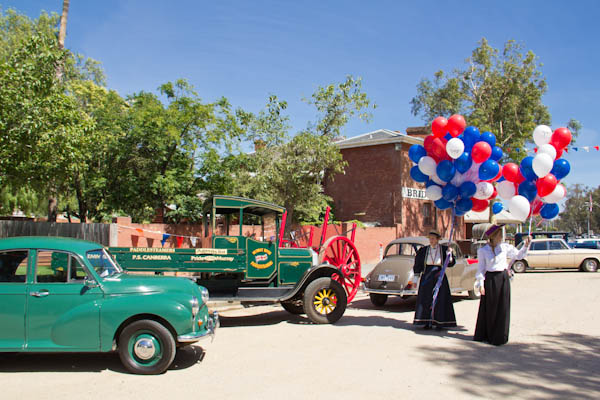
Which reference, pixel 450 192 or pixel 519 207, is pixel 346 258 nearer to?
pixel 450 192

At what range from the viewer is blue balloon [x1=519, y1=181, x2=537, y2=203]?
8.30 metres

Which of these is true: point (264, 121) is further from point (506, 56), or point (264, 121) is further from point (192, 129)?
point (506, 56)

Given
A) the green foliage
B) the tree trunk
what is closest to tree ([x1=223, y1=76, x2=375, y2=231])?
the tree trunk

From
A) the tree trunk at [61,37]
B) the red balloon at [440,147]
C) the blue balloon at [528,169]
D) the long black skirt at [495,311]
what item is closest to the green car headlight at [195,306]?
the long black skirt at [495,311]

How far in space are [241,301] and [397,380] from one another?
3.83 m

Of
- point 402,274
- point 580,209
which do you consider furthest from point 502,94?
point 580,209

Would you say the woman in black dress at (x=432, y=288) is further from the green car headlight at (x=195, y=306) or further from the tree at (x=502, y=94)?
the tree at (x=502, y=94)

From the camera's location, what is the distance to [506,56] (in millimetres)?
29906

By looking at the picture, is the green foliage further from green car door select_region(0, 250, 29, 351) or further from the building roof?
green car door select_region(0, 250, 29, 351)

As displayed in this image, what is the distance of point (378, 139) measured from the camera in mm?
27969

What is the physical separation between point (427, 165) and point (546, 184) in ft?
6.81

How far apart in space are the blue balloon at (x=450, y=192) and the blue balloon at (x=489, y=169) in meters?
0.60

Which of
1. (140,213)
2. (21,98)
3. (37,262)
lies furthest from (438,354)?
(140,213)

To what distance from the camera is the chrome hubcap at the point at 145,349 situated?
5.86 meters
